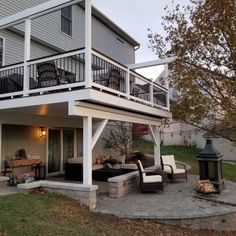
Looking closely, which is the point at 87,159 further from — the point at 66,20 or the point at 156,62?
the point at 66,20

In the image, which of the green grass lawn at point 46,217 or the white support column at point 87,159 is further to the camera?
the white support column at point 87,159

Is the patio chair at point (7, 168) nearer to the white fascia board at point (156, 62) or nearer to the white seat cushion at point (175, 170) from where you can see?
the white seat cushion at point (175, 170)

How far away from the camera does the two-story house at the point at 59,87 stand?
8.48 m

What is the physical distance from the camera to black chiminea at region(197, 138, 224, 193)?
33.3ft

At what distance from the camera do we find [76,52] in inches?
329

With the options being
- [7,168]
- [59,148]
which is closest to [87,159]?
[7,168]

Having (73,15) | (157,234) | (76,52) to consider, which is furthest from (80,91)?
(73,15)

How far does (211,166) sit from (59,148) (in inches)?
262

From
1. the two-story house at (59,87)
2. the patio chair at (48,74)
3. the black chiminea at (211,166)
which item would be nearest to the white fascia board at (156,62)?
the two-story house at (59,87)

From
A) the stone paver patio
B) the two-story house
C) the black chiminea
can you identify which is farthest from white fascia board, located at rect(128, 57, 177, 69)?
the stone paver patio

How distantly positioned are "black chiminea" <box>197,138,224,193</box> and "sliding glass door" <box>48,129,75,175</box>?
6257 millimetres

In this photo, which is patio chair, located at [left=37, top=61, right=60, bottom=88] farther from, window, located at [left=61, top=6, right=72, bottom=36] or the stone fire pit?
window, located at [left=61, top=6, right=72, bottom=36]

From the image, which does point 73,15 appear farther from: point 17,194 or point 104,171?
point 17,194

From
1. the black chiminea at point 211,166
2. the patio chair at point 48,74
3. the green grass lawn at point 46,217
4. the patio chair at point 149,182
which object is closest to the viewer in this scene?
the green grass lawn at point 46,217
